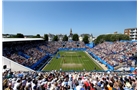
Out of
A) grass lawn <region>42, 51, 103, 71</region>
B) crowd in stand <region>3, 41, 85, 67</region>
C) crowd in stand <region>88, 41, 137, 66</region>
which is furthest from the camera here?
crowd in stand <region>88, 41, 137, 66</region>

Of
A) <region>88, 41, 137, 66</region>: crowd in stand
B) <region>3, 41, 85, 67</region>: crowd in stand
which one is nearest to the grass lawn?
<region>88, 41, 137, 66</region>: crowd in stand

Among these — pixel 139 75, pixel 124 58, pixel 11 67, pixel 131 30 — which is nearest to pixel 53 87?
pixel 139 75

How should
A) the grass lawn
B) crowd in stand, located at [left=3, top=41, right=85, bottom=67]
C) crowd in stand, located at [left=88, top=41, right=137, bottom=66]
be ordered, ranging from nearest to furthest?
crowd in stand, located at [left=3, top=41, right=85, bottom=67] < the grass lawn < crowd in stand, located at [left=88, top=41, right=137, bottom=66]

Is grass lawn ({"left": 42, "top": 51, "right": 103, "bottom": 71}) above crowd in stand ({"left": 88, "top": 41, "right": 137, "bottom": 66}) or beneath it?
beneath

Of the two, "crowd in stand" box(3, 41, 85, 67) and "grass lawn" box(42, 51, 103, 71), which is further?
"grass lawn" box(42, 51, 103, 71)

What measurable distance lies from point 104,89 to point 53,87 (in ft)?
8.12

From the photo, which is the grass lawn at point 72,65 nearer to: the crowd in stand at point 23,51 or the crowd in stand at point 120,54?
the crowd in stand at point 120,54

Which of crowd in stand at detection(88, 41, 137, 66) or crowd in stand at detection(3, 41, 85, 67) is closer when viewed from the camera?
crowd in stand at detection(3, 41, 85, 67)

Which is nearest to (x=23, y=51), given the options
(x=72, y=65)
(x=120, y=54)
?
(x=72, y=65)

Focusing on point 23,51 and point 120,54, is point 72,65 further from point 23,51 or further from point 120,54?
point 23,51

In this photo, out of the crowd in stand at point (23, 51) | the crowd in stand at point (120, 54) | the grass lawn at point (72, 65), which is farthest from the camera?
the crowd in stand at point (120, 54)

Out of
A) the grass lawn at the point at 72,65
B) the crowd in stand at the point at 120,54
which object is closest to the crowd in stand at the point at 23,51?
the grass lawn at the point at 72,65

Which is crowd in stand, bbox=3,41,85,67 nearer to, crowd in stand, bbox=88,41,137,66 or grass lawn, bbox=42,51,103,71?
grass lawn, bbox=42,51,103,71

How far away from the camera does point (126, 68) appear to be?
1927cm
